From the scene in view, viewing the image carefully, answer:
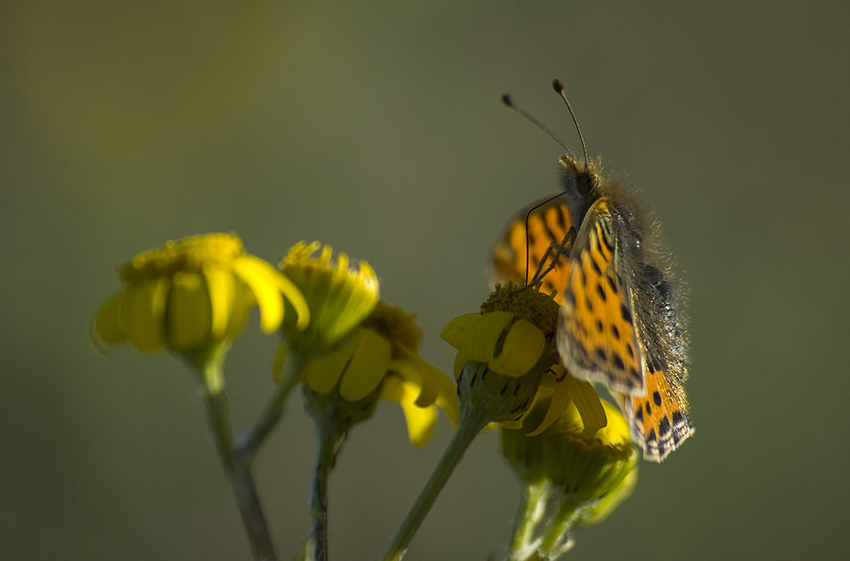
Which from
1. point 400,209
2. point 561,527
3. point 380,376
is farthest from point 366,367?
point 400,209

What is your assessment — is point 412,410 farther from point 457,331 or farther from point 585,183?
point 585,183

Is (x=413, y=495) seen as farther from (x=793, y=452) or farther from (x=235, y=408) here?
(x=793, y=452)

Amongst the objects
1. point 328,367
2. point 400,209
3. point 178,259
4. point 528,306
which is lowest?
point 400,209

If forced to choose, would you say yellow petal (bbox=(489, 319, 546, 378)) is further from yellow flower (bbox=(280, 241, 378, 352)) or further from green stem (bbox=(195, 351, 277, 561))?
green stem (bbox=(195, 351, 277, 561))

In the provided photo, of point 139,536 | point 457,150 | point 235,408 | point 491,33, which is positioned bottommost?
point 139,536

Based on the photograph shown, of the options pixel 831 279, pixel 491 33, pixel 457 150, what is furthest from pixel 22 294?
pixel 831 279

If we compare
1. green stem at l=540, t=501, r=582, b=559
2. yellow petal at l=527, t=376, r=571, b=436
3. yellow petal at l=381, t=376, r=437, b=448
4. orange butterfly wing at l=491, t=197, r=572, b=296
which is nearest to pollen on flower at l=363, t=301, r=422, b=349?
yellow petal at l=381, t=376, r=437, b=448

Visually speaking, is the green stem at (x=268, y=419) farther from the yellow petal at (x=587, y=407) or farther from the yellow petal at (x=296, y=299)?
the yellow petal at (x=587, y=407)

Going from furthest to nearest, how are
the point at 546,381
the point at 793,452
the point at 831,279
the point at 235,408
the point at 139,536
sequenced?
the point at 831,279, the point at 793,452, the point at 235,408, the point at 139,536, the point at 546,381

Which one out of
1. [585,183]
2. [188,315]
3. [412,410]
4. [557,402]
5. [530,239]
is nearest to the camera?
[188,315]
